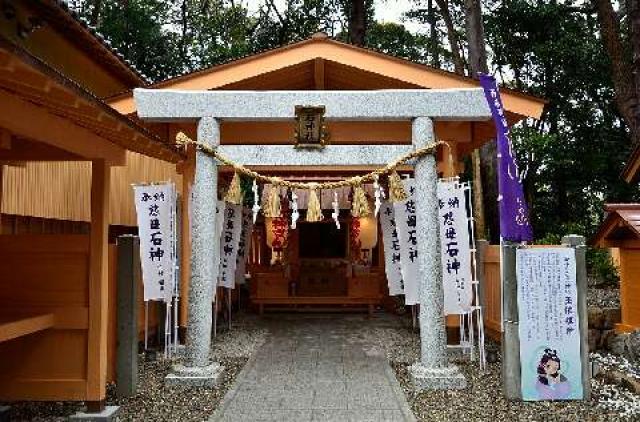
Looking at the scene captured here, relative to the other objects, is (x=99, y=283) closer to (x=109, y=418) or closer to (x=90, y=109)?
(x=109, y=418)

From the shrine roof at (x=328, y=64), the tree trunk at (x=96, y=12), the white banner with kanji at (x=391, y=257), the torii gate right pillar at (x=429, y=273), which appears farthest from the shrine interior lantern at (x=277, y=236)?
the tree trunk at (x=96, y=12)

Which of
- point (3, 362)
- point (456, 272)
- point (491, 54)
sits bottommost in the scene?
point (3, 362)

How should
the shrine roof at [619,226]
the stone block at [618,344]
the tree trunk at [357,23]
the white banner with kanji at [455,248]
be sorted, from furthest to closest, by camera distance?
the tree trunk at [357,23] → the shrine roof at [619,226] → the stone block at [618,344] → the white banner with kanji at [455,248]

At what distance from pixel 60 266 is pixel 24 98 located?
87.6 inches

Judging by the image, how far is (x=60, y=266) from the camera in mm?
6379

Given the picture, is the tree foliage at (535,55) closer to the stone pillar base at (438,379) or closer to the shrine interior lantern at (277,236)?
the shrine interior lantern at (277,236)

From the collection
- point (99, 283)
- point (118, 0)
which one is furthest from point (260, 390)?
point (118, 0)

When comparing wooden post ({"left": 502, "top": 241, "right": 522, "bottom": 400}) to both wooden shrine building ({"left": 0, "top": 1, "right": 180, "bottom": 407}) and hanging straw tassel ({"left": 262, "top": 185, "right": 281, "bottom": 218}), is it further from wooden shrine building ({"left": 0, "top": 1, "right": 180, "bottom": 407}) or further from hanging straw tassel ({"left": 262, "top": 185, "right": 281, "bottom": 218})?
wooden shrine building ({"left": 0, "top": 1, "right": 180, "bottom": 407})

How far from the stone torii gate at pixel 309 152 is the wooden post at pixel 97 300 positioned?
1879mm

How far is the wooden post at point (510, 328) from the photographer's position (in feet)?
23.7

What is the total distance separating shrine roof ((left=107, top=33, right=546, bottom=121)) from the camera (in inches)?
360

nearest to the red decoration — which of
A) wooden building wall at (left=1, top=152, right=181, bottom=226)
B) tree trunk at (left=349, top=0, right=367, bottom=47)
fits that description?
wooden building wall at (left=1, top=152, right=181, bottom=226)

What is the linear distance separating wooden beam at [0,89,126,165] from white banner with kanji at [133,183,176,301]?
248 cm

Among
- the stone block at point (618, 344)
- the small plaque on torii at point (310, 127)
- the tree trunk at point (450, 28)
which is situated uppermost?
the tree trunk at point (450, 28)
